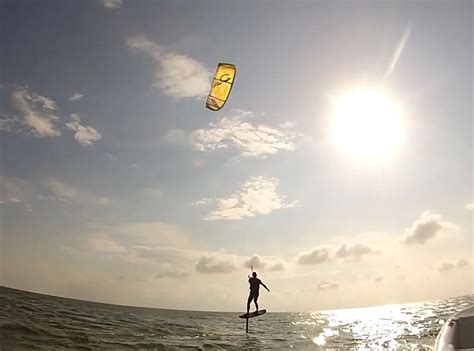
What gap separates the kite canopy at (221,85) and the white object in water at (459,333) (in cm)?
1046

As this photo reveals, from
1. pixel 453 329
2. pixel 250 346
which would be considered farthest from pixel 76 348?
pixel 453 329

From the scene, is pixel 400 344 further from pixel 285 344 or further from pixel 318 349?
pixel 285 344

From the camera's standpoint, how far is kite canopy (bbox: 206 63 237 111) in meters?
15.6

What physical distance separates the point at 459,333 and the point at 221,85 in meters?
11.3

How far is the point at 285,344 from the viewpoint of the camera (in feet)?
54.8

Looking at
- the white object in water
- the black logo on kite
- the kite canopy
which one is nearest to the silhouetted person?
the kite canopy

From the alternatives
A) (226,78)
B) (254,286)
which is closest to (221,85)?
(226,78)

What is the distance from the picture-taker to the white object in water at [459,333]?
327 inches

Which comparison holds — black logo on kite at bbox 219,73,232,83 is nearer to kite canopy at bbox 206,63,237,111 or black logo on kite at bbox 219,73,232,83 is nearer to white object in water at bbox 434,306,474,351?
kite canopy at bbox 206,63,237,111

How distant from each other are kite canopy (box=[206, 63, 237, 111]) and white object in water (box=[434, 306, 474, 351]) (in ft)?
34.3

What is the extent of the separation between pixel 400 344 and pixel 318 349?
2.97 m

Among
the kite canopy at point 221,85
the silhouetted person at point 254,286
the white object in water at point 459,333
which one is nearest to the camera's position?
the white object in water at point 459,333

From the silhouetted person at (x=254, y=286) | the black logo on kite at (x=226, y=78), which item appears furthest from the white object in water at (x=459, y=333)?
the black logo on kite at (x=226, y=78)

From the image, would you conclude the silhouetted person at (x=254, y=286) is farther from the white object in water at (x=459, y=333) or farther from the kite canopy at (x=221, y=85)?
the white object in water at (x=459, y=333)
